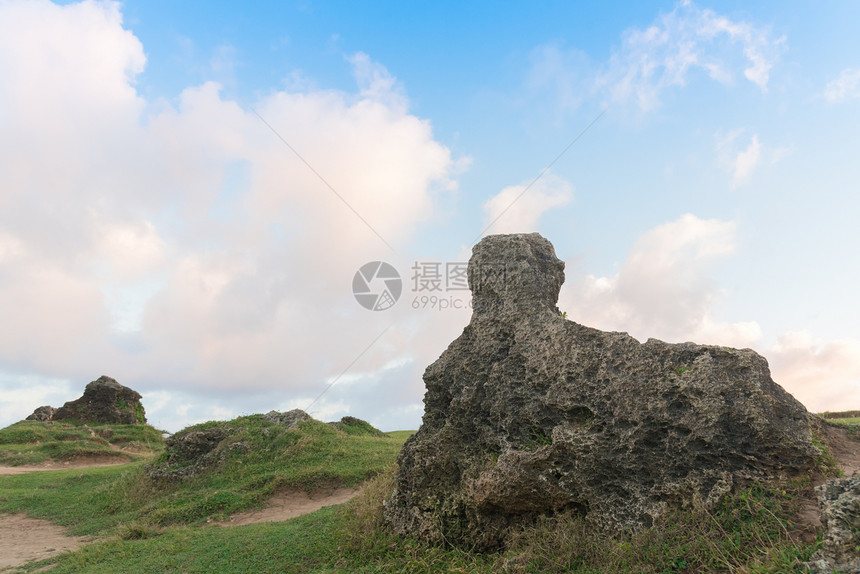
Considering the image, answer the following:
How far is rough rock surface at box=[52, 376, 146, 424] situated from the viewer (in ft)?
111

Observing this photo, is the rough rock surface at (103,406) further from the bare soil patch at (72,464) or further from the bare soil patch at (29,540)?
the bare soil patch at (29,540)

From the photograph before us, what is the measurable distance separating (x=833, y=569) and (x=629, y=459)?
241 cm

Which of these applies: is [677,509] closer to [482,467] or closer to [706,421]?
[706,421]

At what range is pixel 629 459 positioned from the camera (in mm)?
7227

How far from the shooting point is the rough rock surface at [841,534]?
5070 millimetres

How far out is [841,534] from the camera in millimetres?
5156

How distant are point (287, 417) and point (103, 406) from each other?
19.9m

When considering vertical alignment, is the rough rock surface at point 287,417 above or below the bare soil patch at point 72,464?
above

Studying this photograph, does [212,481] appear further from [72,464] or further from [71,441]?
[71,441]

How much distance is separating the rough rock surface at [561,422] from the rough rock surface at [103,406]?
1223 inches

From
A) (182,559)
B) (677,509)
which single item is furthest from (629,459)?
(182,559)

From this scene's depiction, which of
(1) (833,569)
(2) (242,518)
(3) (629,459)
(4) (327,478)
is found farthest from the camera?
(4) (327,478)

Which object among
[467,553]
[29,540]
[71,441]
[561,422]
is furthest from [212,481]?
[71,441]

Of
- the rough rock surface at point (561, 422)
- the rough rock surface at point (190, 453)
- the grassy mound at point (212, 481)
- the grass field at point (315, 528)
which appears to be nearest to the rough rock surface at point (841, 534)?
the grass field at point (315, 528)
